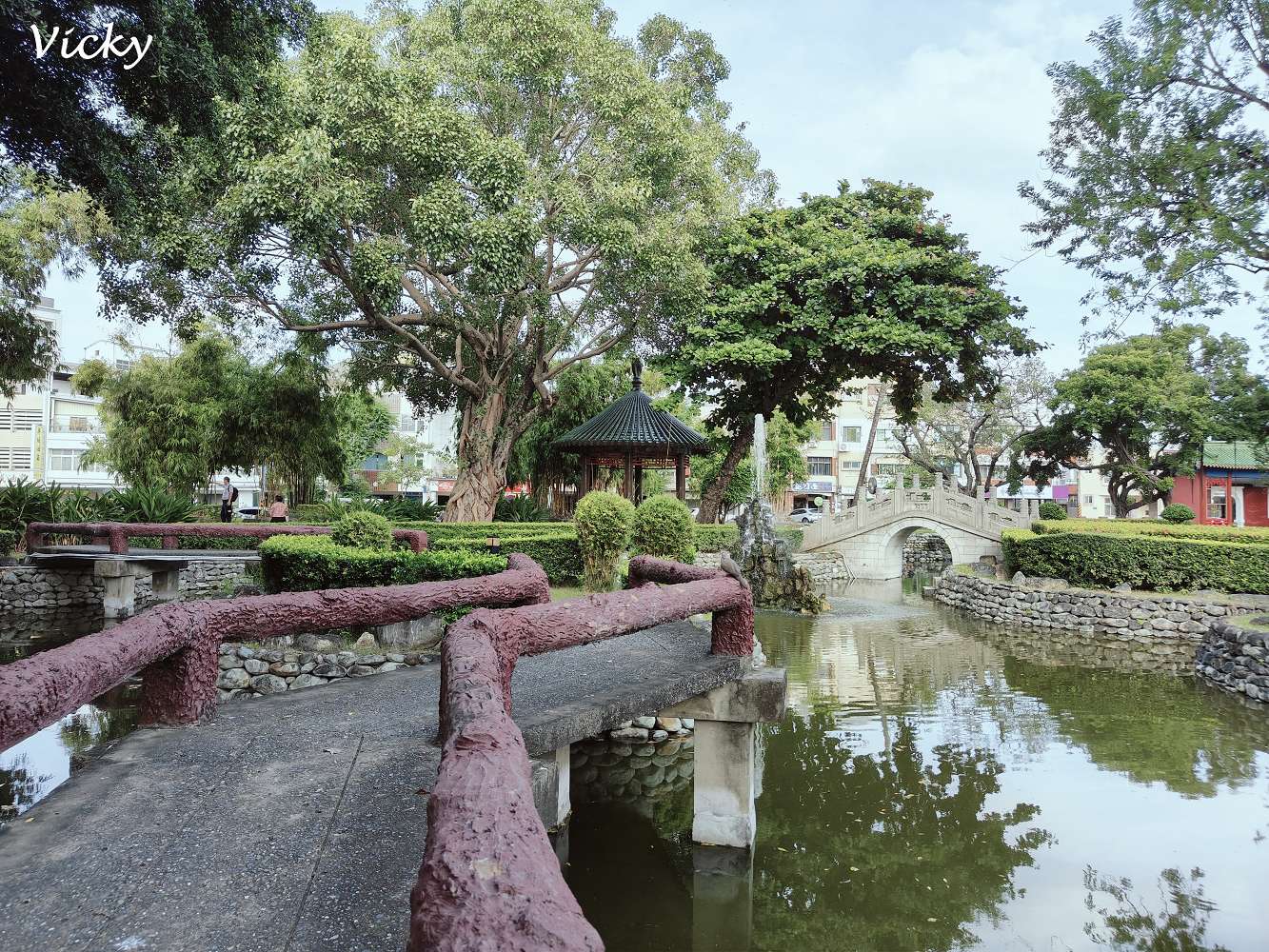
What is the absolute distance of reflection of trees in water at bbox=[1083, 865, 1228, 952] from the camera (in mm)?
5496

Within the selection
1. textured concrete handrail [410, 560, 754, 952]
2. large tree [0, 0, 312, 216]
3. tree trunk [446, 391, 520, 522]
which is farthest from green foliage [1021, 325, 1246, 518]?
textured concrete handrail [410, 560, 754, 952]

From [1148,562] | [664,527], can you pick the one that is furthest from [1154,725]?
[1148,562]

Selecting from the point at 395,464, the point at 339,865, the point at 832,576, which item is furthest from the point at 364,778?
the point at 395,464

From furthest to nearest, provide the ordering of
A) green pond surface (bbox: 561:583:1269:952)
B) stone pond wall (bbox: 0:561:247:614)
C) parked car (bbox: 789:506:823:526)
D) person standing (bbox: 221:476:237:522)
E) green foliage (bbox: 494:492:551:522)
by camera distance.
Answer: parked car (bbox: 789:506:823:526)
green foliage (bbox: 494:492:551:522)
person standing (bbox: 221:476:237:522)
stone pond wall (bbox: 0:561:247:614)
green pond surface (bbox: 561:583:1269:952)

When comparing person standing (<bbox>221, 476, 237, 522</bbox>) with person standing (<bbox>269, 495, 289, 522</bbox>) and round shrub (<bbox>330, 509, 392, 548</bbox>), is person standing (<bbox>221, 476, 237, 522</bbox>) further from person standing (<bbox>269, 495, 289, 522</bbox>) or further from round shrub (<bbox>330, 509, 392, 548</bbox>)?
round shrub (<bbox>330, 509, 392, 548</bbox>)

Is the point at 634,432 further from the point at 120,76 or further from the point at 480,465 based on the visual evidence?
the point at 120,76

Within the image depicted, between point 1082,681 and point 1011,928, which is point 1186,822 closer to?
point 1011,928

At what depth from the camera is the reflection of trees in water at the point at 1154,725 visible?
8820 millimetres

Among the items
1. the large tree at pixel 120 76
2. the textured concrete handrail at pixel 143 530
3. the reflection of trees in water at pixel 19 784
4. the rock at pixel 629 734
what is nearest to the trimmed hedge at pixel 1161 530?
the rock at pixel 629 734

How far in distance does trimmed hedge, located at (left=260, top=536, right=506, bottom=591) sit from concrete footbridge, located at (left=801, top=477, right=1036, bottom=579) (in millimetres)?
20330

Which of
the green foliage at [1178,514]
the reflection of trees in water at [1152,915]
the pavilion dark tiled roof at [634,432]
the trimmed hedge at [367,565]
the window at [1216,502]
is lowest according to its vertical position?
the reflection of trees in water at [1152,915]

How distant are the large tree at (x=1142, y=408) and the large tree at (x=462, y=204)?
14.4 metres

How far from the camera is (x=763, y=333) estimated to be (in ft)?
77.6

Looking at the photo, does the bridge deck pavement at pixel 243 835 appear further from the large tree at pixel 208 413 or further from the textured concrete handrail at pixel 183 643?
the large tree at pixel 208 413
